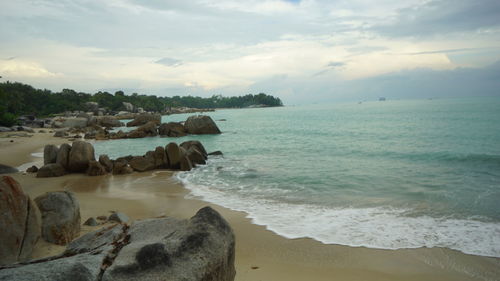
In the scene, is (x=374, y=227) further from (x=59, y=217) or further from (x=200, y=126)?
(x=200, y=126)

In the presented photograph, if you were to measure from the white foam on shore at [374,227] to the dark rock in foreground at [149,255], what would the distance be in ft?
14.0

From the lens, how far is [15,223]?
17.0ft

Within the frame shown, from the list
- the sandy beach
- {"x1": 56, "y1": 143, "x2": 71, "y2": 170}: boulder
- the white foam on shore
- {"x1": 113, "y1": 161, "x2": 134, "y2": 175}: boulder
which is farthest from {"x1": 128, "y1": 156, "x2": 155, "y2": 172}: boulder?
the white foam on shore

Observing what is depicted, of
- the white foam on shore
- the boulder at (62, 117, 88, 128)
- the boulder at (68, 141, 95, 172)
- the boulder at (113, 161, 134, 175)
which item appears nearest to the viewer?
the white foam on shore

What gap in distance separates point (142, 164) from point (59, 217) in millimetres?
11100

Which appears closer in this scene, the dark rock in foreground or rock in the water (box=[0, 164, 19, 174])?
the dark rock in foreground

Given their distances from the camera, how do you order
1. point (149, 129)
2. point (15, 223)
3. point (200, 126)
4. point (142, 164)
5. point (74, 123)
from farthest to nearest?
point (74, 123) < point (200, 126) < point (149, 129) < point (142, 164) < point (15, 223)

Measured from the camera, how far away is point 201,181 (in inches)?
586

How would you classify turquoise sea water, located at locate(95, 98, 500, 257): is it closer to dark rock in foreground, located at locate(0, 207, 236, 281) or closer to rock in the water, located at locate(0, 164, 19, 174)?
dark rock in foreground, located at locate(0, 207, 236, 281)

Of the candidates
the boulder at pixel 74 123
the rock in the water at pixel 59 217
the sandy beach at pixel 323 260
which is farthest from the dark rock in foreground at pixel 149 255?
the boulder at pixel 74 123

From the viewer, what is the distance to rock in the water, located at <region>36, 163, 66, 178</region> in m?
15.5

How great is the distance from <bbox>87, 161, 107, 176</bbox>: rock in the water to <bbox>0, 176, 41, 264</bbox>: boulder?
11.3 metres

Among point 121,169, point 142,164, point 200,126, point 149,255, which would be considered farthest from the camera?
point 200,126

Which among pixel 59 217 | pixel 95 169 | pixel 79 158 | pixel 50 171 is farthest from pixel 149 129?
pixel 59 217
